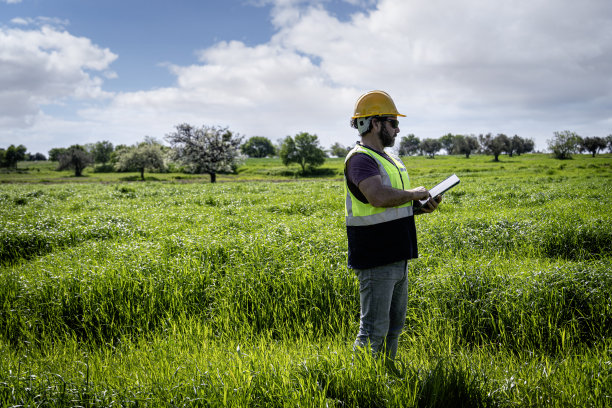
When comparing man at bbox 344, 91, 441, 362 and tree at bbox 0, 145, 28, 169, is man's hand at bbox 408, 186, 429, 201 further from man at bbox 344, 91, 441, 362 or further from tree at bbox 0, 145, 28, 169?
tree at bbox 0, 145, 28, 169

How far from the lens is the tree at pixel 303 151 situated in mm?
83125

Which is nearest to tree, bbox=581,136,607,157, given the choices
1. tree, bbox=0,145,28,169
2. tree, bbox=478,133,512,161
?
tree, bbox=478,133,512,161

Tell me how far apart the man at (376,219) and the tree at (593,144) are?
156m

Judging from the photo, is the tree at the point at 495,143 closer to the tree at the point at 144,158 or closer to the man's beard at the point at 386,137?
the tree at the point at 144,158

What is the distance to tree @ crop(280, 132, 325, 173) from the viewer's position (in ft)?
273

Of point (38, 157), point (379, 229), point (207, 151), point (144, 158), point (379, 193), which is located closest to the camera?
point (379, 193)

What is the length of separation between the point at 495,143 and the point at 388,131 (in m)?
124

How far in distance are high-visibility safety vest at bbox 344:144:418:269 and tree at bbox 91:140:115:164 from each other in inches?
5842

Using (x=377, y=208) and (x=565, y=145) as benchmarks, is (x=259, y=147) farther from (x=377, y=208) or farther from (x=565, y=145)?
(x=377, y=208)

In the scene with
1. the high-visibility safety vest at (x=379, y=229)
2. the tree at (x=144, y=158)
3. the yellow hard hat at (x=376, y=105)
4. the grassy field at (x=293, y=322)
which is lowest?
the grassy field at (x=293, y=322)

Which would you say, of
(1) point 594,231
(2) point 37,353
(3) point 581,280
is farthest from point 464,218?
(2) point 37,353

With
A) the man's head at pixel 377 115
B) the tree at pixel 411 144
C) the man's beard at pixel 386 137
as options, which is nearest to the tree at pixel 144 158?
the man's head at pixel 377 115

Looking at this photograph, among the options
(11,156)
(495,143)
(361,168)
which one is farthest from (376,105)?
(11,156)

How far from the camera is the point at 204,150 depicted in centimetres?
5325
